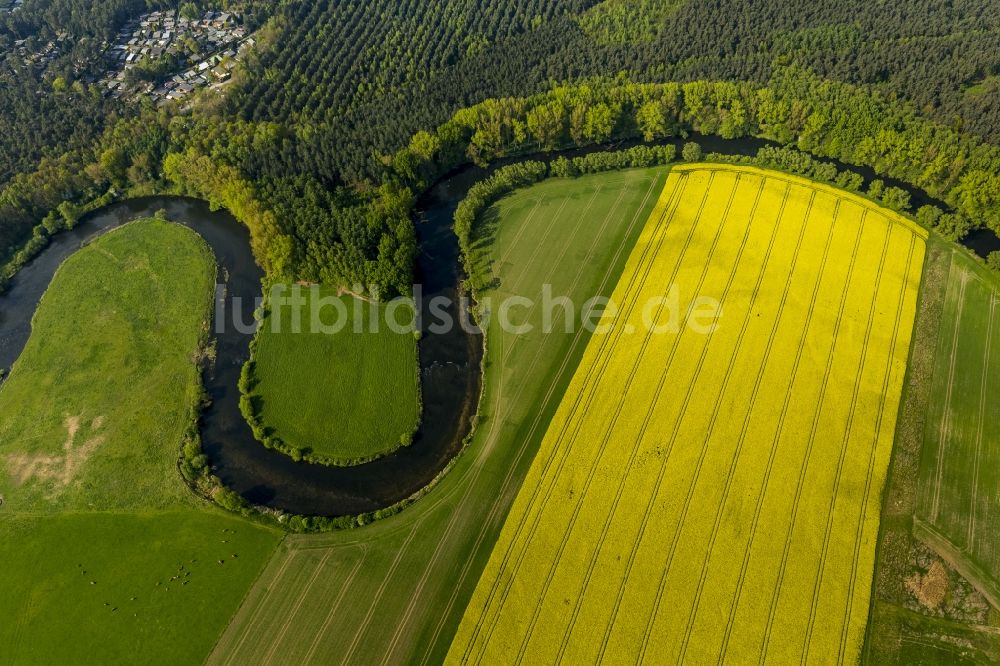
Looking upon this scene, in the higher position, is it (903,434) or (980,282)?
(980,282)

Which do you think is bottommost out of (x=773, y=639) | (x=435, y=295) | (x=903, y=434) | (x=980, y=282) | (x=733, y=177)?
(x=773, y=639)

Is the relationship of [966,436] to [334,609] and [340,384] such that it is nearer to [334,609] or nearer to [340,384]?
[334,609]

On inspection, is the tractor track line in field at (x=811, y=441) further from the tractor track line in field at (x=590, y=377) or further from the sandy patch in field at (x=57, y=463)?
the sandy patch in field at (x=57, y=463)

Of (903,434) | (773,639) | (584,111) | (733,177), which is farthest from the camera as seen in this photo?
(584,111)

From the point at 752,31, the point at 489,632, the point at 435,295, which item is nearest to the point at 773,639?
the point at 489,632

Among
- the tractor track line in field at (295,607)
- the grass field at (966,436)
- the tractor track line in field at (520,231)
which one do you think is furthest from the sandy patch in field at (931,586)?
the tractor track line in field at (520,231)

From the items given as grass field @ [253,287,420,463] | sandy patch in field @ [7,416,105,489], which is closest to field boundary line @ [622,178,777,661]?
grass field @ [253,287,420,463]

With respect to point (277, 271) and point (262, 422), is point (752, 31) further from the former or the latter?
point (262, 422)

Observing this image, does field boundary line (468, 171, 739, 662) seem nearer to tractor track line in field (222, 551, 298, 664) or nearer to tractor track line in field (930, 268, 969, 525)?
tractor track line in field (222, 551, 298, 664)
